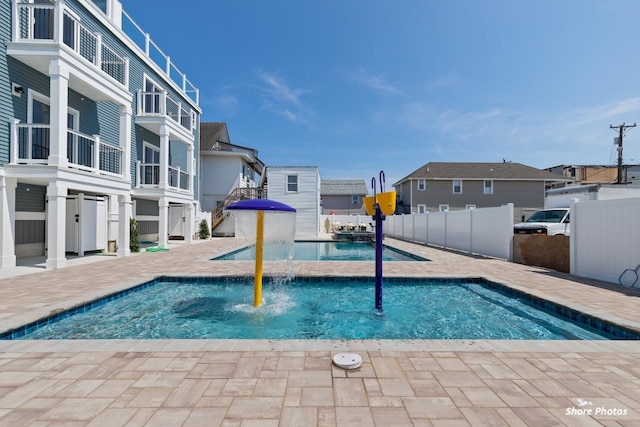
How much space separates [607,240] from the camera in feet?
22.9

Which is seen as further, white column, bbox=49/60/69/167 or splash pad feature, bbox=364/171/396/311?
white column, bbox=49/60/69/167

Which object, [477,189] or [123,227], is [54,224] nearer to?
[123,227]

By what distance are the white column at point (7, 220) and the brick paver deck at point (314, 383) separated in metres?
6.17

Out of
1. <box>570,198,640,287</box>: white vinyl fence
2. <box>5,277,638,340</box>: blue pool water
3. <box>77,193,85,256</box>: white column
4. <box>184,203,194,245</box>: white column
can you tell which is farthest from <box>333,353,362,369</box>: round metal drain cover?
<box>184,203,194,245</box>: white column

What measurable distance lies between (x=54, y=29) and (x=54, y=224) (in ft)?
17.7

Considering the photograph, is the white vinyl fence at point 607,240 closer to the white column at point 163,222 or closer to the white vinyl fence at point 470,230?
the white vinyl fence at point 470,230

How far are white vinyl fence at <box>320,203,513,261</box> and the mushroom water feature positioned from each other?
8277 mm

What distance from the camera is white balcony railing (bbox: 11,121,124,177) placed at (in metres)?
8.48

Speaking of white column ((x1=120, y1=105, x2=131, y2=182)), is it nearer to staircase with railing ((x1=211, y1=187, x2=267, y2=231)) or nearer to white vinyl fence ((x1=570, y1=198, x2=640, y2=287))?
staircase with railing ((x1=211, y1=187, x2=267, y2=231))

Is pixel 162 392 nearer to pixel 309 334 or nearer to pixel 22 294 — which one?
pixel 309 334

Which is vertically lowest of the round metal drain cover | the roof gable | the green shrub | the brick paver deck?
the brick paver deck

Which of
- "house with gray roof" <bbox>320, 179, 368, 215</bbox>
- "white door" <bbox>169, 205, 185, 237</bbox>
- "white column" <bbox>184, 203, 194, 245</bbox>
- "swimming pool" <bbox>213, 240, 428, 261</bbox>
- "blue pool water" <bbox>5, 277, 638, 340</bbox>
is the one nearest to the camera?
"blue pool water" <bbox>5, 277, 638, 340</bbox>

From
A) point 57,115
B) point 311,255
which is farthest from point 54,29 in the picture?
point 311,255

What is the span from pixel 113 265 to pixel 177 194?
656 centimetres
